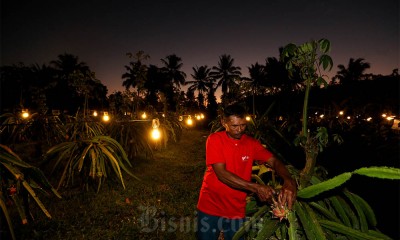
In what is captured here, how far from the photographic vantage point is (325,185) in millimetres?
1829

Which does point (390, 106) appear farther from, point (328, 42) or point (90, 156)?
point (90, 156)

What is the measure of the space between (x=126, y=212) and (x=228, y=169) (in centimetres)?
337

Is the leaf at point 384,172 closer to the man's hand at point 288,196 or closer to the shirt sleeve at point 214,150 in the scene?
the man's hand at point 288,196

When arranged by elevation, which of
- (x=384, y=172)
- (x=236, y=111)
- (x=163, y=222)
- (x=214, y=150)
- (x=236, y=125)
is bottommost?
(x=163, y=222)

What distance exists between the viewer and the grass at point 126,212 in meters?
4.11

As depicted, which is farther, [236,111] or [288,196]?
[236,111]

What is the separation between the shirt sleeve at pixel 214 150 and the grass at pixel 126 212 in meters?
2.37

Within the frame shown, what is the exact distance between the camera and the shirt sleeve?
234cm

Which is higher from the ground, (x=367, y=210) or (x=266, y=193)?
(x=266, y=193)

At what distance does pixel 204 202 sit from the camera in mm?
2527

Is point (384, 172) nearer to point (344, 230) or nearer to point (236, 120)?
point (344, 230)

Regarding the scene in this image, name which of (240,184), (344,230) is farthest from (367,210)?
(240,184)

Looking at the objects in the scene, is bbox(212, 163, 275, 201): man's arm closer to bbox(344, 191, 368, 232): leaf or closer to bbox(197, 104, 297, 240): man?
bbox(197, 104, 297, 240): man

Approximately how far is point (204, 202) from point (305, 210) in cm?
99
